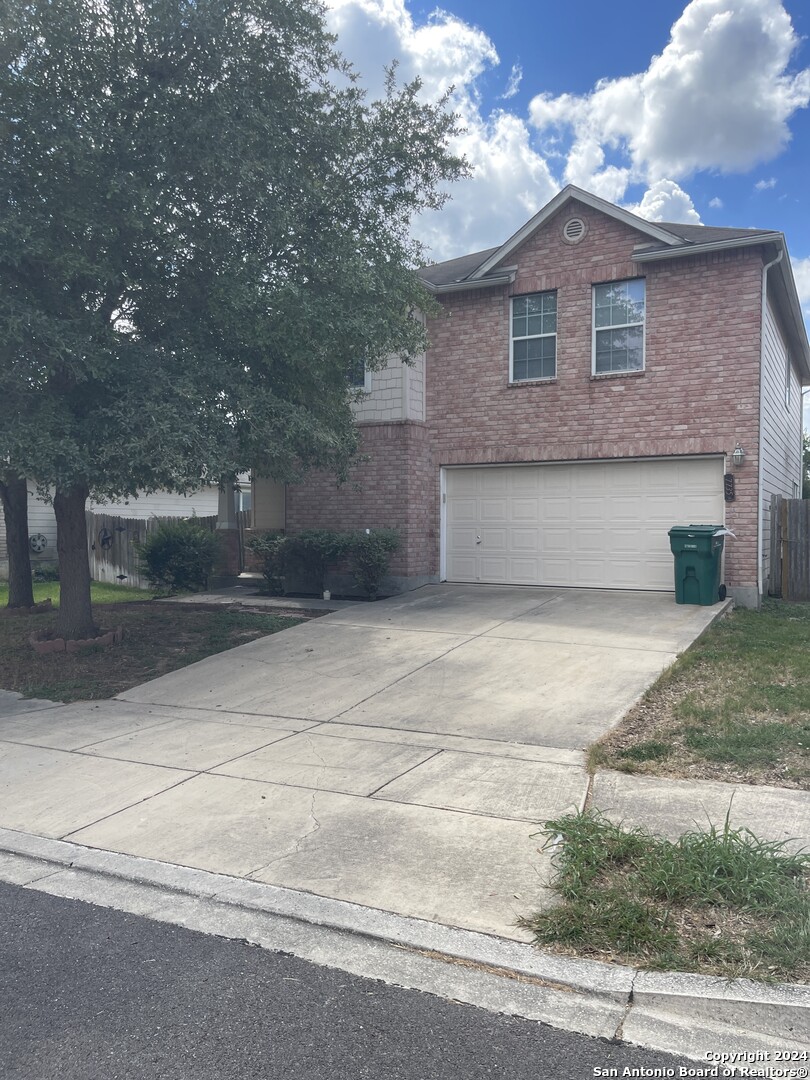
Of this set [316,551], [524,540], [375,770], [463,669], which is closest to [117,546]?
[316,551]

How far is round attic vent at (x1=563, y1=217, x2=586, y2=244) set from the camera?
14.4 meters

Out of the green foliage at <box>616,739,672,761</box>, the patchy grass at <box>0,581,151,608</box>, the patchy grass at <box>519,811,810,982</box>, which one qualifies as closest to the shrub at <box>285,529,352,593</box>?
the patchy grass at <box>0,581,151,608</box>

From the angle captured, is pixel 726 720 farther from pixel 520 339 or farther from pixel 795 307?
pixel 795 307

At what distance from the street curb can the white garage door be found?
428 inches

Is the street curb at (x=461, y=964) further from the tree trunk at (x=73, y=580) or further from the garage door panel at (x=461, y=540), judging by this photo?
the garage door panel at (x=461, y=540)

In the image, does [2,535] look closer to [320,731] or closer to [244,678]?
[244,678]

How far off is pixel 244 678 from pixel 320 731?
7.67 feet

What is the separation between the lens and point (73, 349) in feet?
27.3

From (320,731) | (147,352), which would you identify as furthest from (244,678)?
(147,352)

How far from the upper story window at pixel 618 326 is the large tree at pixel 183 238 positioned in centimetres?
461

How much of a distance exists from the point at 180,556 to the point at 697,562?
377 inches

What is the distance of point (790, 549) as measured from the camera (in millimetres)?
14867

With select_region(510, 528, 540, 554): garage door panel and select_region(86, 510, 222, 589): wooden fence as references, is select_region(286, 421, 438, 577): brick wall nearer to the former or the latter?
select_region(510, 528, 540, 554): garage door panel

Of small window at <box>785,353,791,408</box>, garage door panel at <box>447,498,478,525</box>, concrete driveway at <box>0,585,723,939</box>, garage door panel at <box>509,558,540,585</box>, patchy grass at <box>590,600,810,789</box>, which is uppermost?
small window at <box>785,353,791,408</box>
